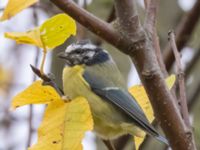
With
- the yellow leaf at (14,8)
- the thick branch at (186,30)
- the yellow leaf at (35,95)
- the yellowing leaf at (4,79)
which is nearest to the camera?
the yellow leaf at (14,8)

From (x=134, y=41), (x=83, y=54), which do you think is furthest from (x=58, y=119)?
(x=83, y=54)

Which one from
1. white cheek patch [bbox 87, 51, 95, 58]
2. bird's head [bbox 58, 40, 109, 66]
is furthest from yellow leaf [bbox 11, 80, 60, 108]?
white cheek patch [bbox 87, 51, 95, 58]

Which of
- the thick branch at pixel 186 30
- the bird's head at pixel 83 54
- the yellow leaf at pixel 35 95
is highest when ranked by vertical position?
the thick branch at pixel 186 30

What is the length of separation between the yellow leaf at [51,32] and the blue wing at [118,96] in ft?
1.61

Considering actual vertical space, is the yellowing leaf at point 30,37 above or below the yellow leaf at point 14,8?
below

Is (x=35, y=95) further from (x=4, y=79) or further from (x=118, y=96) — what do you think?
(x=4, y=79)

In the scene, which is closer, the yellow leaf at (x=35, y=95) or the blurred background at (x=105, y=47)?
the yellow leaf at (x=35, y=95)

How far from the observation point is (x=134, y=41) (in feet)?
3.42

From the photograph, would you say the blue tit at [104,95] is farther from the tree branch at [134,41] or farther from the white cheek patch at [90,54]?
the tree branch at [134,41]

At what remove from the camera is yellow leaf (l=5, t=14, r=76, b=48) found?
3.99 ft

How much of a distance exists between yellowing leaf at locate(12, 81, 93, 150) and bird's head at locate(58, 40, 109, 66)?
2.10 feet

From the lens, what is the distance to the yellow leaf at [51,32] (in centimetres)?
122

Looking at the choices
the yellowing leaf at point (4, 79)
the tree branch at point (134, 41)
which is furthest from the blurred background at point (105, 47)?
the tree branch at point (134, 41)

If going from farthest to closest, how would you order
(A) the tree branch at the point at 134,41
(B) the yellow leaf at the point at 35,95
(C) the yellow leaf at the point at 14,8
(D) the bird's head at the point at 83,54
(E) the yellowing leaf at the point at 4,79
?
(E) the yellowing leaf at the point at 4,79, (D) the bird's head at the point at 83,54, (B) the yellow leaf at the point at 35,95, (C) the yellow leaf at the point at 14,8, (A) the tree branch at the point at 134,41
